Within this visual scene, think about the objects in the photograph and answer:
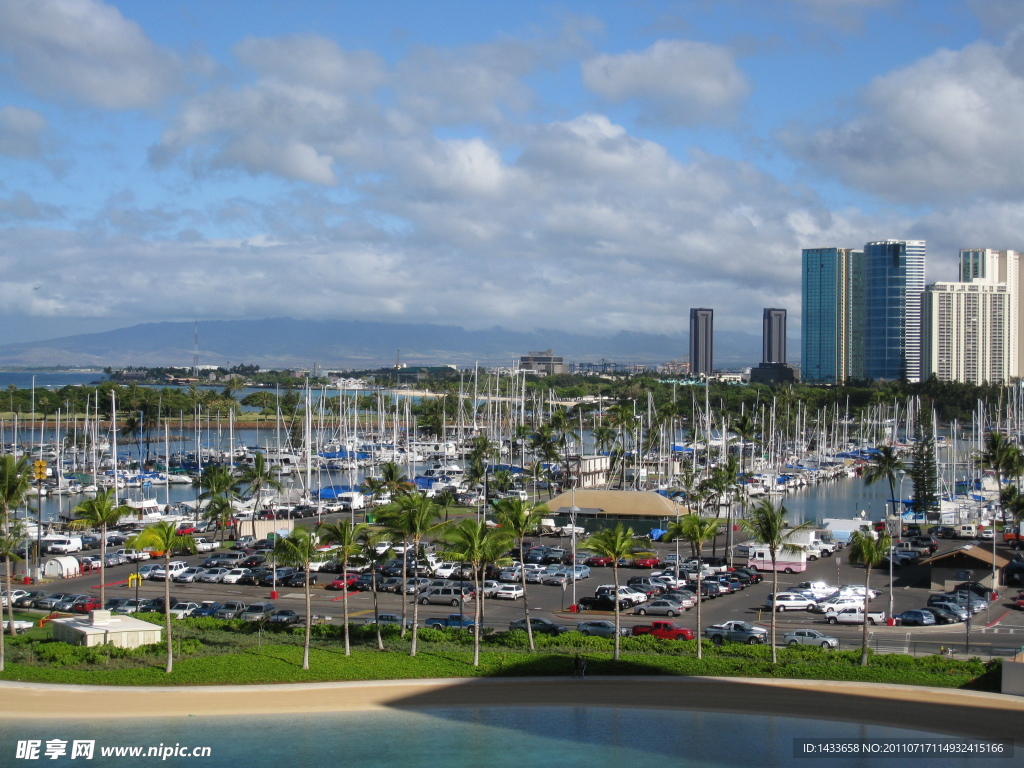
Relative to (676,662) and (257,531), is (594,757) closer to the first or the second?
(676,662)

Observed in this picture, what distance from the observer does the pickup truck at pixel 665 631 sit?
32938 mm

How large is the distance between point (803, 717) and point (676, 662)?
4.56 m

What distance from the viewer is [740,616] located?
3791 cm

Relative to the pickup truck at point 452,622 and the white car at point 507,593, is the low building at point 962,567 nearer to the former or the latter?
the white car at point 507,593

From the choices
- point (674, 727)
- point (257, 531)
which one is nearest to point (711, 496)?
point (257, 531)

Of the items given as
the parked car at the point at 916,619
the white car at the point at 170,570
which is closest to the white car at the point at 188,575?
the white car at the point at 170,570

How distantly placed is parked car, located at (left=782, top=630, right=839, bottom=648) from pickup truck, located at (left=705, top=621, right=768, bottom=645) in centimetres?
84

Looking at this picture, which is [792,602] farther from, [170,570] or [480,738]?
[170,570]

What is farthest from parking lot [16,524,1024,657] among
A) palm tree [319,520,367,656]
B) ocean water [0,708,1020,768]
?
ocean water [0,708,1020,768]

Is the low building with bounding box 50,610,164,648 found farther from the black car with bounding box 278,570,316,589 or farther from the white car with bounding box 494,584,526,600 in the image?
the white car with bounding box 494,584,526,600

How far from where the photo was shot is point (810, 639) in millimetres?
→ 32312

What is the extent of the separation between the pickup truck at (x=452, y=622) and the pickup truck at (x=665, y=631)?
5830 millimetres

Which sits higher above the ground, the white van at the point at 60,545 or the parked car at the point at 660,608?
the parked car at the point at 660,608

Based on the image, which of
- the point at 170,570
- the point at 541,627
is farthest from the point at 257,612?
the point at 170,570
